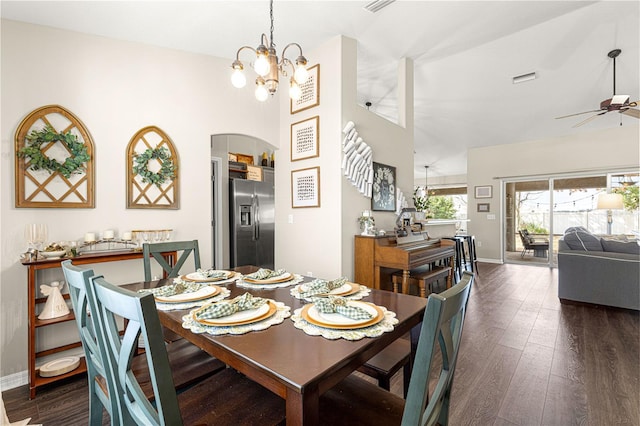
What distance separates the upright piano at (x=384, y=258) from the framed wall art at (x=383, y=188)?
48 cm

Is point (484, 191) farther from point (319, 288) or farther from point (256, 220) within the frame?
point (319, 288)

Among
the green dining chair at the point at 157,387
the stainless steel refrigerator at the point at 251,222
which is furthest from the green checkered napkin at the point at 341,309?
the stainless steel refrigerator at the point at 251,222

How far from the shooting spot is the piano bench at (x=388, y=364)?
4.43 feet

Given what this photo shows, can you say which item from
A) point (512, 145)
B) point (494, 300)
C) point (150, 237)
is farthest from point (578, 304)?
point (150, 237)

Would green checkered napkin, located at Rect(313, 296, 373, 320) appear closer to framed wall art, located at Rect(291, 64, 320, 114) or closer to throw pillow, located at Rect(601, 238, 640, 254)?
framed wall art, located at Rect(291, 64, 320, 114)

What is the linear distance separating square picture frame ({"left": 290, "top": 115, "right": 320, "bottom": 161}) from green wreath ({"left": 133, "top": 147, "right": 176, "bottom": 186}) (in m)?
1.33

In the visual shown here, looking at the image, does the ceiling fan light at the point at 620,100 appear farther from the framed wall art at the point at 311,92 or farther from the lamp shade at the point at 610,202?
the framed wall art at the point at 311,92

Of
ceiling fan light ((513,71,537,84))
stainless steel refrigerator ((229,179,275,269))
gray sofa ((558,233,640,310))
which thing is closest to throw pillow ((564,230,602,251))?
gray sofa ((558,233,640,310))

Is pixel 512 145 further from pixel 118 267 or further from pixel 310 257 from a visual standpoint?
pixel 118 267

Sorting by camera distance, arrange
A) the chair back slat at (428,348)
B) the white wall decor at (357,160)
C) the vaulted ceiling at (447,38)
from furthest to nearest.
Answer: the white wall decor at (357,160)
the vaulted ceiling at (447,38)
the chair back slat at (428,348)

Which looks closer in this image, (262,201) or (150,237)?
(150,237)

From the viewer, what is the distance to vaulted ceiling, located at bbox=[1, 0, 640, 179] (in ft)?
7.88

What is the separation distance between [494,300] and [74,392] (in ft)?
14.9

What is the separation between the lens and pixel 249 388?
4.09ft
